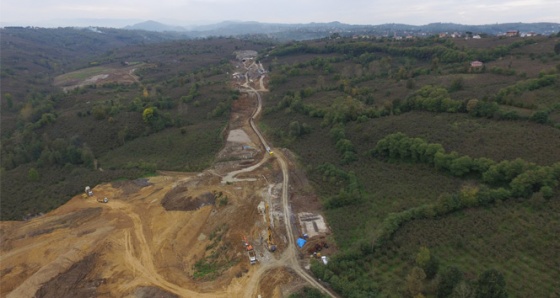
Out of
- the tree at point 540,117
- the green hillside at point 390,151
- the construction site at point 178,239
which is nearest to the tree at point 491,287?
the green hillside at point 390,151

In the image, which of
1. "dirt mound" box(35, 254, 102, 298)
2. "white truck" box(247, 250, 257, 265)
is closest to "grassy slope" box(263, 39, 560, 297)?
"white truck" box(247, 250, 257, 265)

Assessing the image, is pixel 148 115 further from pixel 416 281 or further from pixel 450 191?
pixel 416 281

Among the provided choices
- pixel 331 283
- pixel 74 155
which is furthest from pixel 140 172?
pixel 331 283

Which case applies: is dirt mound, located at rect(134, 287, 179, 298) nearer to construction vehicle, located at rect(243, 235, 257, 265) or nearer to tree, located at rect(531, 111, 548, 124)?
construction vehicle, located at rect(243, 235, 257, 265)

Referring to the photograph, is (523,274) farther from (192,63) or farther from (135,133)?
(192,63)

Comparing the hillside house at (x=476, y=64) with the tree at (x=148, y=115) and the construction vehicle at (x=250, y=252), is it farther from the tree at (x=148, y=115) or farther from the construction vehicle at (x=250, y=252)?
the tree at (x=148, y=115)

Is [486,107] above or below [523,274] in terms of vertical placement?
above
